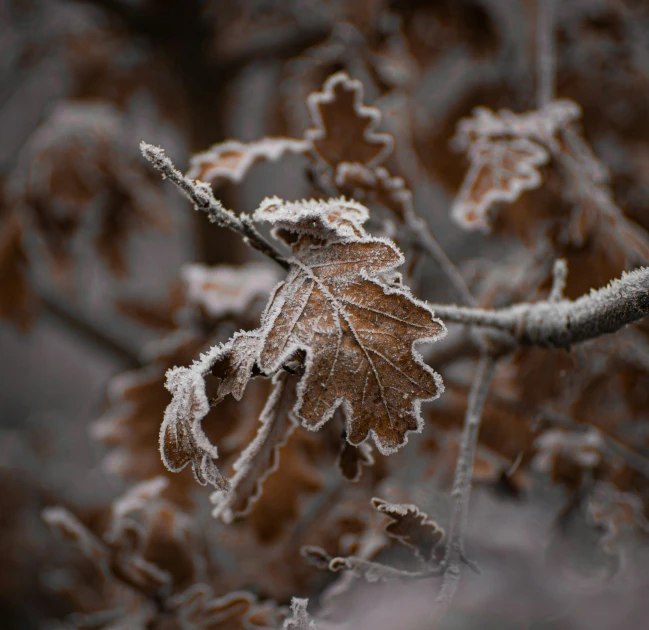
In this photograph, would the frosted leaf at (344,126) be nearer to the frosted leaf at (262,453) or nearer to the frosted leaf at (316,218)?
the frosted leaf at (316,218)

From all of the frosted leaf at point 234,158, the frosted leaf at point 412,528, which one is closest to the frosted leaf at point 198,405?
the frosted leaf at point 412,528

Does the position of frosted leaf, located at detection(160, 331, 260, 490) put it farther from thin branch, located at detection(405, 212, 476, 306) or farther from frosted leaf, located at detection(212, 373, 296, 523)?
thin branch, located at detection(405, 212, 476, 306)

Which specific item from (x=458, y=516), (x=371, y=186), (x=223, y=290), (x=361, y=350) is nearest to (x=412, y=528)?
(x=458, y=516)

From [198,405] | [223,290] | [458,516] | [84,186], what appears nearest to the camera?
[198,405]

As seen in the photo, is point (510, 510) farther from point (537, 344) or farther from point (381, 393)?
point (381, 393)

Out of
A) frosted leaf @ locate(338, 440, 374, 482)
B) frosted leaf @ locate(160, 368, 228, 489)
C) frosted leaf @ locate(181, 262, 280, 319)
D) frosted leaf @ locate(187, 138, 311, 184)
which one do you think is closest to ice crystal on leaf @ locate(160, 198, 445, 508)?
frosted leaf @ locate(160, 368, 228, 489)

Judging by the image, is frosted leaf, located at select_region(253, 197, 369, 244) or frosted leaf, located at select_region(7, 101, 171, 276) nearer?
frosted leaf, located at select_region(253, 197, 369, 244)

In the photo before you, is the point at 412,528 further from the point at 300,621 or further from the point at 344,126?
the point at 344,126
